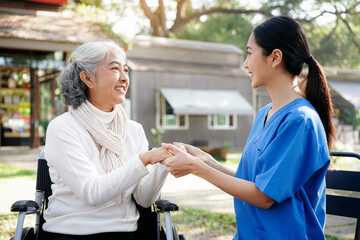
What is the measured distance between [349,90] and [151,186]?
23870 millimetres

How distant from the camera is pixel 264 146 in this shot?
85.4 inches

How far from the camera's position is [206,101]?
19.1m

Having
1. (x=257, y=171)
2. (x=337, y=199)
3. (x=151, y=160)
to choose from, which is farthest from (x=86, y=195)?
(x=337, y=199)

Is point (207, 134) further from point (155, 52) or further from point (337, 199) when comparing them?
point (337, 199)

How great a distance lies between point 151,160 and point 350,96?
76.4 feet

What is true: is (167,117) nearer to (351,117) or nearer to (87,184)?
(351,117)

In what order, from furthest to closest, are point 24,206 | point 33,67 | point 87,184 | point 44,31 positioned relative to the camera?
point 33,67
point 44,31
point 24,206
point 87,184

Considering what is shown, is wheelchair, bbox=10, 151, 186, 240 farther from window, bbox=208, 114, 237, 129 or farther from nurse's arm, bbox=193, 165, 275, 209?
window, bbox=208, 114, 237, 129

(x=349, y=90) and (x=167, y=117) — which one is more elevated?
(x=349, y=90)

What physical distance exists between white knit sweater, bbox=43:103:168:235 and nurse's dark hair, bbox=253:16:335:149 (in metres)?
0.90

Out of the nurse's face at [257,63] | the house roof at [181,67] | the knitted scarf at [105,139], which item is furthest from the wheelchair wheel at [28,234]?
the house roof at [181,67]

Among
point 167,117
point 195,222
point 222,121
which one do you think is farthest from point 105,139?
point 222,121

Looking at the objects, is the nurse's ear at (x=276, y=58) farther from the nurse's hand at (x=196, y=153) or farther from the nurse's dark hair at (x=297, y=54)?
the nurse's hand at (x=196, y=153)

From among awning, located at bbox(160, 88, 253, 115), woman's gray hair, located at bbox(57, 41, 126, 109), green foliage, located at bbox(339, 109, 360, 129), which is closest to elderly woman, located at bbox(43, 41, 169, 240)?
woman's gray hair, located at bbox(57, 41, 126, 109)
